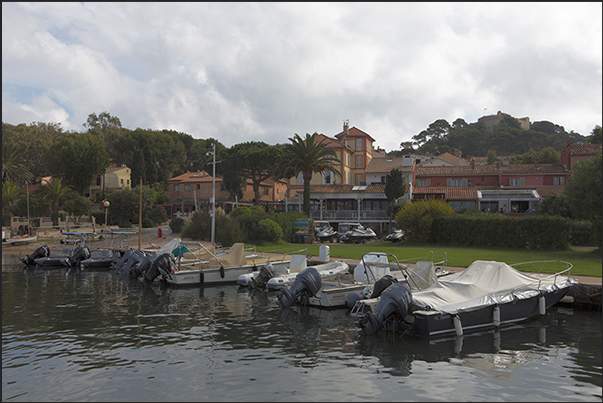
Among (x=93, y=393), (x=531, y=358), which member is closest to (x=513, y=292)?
(x=531, y=358)

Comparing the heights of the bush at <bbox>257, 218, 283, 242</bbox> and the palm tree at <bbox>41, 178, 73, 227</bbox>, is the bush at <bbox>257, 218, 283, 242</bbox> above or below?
below

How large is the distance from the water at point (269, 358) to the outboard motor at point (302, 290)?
0.45 meters

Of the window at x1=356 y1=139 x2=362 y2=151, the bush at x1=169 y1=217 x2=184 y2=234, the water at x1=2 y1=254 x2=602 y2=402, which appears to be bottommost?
the water at x1=2 y1=254 x2=602 y2=402

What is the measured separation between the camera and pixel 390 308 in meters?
14.1

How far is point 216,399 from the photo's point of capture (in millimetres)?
9453

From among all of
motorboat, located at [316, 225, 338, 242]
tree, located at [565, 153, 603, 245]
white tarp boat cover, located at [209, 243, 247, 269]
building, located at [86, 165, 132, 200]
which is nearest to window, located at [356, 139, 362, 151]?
motorboat, located at [316, 225, 338, 242]

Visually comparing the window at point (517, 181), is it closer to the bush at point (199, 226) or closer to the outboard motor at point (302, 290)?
the bush at point (199, 226)

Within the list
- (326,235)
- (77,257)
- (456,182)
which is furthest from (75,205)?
(456,182)

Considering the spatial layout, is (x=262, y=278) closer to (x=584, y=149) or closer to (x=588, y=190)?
(x=588, y=190)

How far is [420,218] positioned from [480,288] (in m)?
23.0

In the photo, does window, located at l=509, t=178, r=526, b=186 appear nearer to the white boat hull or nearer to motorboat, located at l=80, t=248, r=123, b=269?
the white boat hull

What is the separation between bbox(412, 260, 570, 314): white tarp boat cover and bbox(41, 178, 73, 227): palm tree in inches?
2169

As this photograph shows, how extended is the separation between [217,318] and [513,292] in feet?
34.6

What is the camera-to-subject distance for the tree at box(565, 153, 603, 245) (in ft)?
88.7
